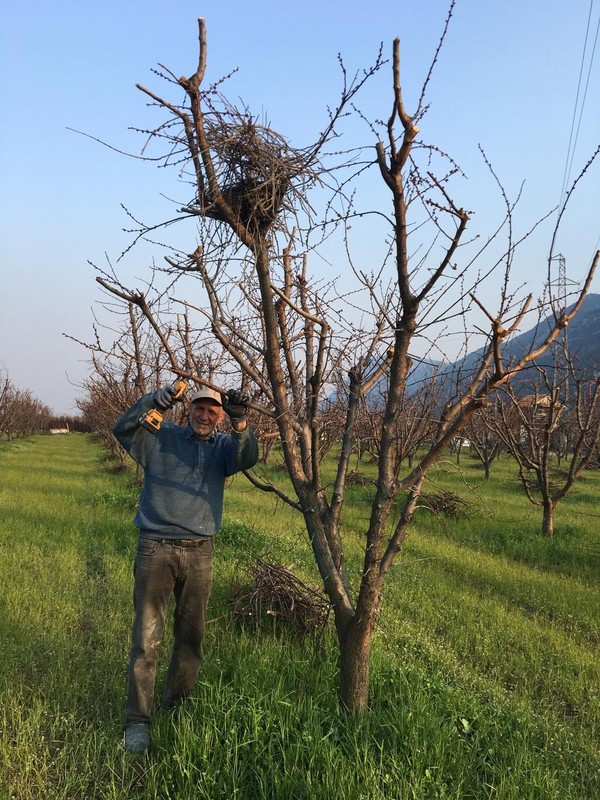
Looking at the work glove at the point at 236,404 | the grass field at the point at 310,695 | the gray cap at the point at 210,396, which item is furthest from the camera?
the gray cap at the point at 210,396

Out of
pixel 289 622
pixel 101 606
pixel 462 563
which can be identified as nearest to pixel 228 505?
pixel 462 563

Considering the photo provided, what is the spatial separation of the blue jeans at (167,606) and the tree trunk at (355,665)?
0.95 meters

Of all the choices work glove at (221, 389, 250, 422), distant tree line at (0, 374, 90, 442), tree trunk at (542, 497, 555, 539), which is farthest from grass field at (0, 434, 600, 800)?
distant tree line at (0, 374, 90, 442)

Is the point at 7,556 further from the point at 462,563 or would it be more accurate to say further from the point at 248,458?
the point at 462,563

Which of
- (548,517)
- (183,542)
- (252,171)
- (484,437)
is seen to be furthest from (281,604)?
(484,437)

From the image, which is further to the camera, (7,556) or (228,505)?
(228,505)

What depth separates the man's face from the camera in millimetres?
3646

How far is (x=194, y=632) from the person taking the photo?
3.52m

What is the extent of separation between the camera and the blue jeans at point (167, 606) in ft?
10.9

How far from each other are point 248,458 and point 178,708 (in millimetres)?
1547

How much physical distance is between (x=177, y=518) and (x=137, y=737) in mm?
1202

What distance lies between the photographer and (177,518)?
3473 millimetres

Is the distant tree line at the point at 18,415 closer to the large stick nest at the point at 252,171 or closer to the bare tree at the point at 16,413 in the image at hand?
the bare tree at the point at 16,413

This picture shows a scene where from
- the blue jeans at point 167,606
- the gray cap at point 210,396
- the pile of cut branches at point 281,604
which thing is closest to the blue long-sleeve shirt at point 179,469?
the blue jeans at point 167,606
